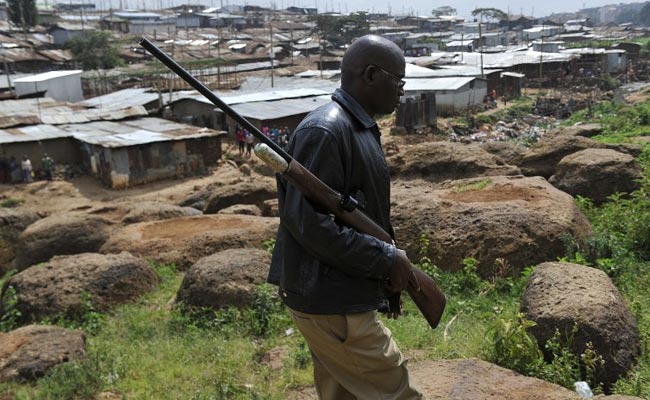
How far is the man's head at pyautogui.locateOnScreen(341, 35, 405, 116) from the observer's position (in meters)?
2.69

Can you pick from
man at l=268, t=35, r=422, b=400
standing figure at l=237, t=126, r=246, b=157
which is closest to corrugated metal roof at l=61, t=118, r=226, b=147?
standing figure at l=237, t=126, r=246, b=157

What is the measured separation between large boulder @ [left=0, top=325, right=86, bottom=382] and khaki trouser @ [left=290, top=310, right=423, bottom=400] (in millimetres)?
3406

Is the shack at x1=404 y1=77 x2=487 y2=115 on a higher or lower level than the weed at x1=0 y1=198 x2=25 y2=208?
higher

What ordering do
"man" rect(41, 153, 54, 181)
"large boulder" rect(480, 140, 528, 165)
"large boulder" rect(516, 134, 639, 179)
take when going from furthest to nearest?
1. "man" rect(41, 153, 54, 181)
2. "large boulder" rect(480, 140, 528, 165)
3. "large boulder" rect(516, 134, 639, 179)

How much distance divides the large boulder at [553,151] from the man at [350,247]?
885 cm

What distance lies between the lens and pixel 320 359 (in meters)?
2.90

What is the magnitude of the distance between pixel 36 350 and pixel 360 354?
12.7 feet

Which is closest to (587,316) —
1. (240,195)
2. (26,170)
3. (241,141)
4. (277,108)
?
(240,195)

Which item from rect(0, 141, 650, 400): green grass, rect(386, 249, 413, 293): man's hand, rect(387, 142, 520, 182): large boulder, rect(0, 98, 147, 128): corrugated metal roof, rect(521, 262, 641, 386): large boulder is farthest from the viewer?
rect(0, 98, 147, 128): corrugated metal roof

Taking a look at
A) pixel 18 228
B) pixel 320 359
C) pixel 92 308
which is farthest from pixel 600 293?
pixel 18 228

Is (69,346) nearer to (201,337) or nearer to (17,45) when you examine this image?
(201,337)

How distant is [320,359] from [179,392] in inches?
88.4

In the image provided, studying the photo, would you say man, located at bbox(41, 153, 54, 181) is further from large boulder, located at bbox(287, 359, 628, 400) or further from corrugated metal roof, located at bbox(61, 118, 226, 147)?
large boulder, located at bbox(287, 359, 628, 400)

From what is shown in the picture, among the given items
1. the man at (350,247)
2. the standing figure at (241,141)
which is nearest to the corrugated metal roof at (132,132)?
the standing figure at (241,141)
